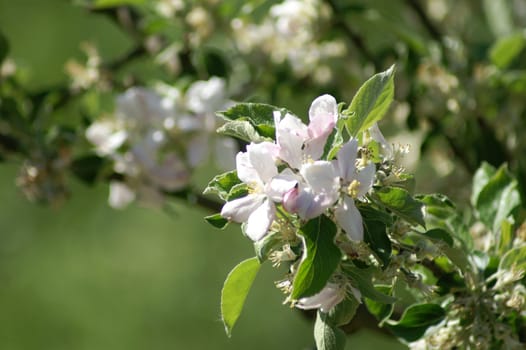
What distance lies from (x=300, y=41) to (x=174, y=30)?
29 centimetres

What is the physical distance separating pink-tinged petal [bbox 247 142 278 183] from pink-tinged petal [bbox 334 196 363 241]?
8cm

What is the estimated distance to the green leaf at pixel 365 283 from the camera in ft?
3.52

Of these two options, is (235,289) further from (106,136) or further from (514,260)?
(106,136)

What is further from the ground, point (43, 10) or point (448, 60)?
point (448, 60)

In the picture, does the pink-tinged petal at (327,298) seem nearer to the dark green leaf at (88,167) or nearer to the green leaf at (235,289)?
the green leaf at (235,289)

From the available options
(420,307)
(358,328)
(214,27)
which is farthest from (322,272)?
(214,27)

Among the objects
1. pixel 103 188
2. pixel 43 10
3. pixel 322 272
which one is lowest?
pixel 103 188

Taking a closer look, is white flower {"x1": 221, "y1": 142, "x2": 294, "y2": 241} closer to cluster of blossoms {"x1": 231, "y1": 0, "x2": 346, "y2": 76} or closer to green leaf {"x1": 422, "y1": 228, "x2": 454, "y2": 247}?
green leaf {"x1": 422, "y1": 228, "x2": 454, "y2": 247}

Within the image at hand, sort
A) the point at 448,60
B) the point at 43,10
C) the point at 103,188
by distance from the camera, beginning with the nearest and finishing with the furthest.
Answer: the point at 448,60 < the point at 103,188 < the point at 43,10

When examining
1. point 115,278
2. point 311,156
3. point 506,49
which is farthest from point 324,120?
point 115,278

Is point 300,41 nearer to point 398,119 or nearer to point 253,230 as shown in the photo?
point 398,119

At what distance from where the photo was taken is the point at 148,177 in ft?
6.46

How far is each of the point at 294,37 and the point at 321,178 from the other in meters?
1.21

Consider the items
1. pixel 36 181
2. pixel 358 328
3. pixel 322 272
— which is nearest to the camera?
pixel 322 272
